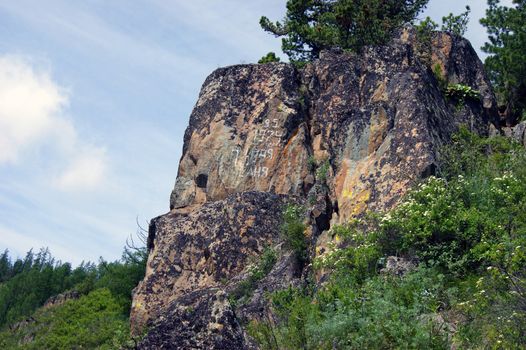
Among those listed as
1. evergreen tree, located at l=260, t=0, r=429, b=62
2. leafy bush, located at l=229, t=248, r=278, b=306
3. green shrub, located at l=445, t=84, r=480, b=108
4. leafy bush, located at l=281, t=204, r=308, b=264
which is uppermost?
evergreen tree, located at l=260, t=0, r=429, b=62

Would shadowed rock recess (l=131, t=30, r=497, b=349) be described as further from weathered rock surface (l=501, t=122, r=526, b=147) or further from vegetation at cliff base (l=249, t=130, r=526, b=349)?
vegetation at cliff base (l=249, t=130, r=526, b=349)

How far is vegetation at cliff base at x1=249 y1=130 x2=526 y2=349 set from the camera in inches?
479

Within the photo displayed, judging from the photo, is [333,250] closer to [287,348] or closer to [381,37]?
[287,348]

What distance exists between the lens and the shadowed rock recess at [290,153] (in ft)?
66.5

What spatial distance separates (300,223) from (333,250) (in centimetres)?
268

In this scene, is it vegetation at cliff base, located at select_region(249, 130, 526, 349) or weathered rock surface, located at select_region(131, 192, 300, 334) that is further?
weathered rock surface, located at select_region(131, 192, 300, 334)

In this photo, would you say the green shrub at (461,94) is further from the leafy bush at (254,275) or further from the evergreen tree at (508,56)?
the leafy bush at (254,275)

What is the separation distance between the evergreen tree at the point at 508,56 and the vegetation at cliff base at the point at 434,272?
21.1 ft

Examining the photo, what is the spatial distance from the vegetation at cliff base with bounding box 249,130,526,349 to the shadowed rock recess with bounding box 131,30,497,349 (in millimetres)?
1062

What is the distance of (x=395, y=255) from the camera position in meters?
17.5

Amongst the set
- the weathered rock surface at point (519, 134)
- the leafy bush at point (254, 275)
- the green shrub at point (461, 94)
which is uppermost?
the green shrub at point (461, 94)

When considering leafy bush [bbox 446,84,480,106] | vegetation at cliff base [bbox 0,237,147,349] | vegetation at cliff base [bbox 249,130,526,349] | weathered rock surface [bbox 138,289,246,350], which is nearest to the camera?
weathered rock surface [bbox 138,289,246,350]

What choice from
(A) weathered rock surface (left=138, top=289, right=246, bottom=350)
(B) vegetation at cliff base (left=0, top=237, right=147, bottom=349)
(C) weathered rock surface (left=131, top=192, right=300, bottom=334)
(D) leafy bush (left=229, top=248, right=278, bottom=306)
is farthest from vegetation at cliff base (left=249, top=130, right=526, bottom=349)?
(B) vegetation at cliff base (left=0, top=237, right=147, bottom=349)

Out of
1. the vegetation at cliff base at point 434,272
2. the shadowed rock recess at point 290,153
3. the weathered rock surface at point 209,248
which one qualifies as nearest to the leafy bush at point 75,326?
the weathered rock surface at point 209,248
